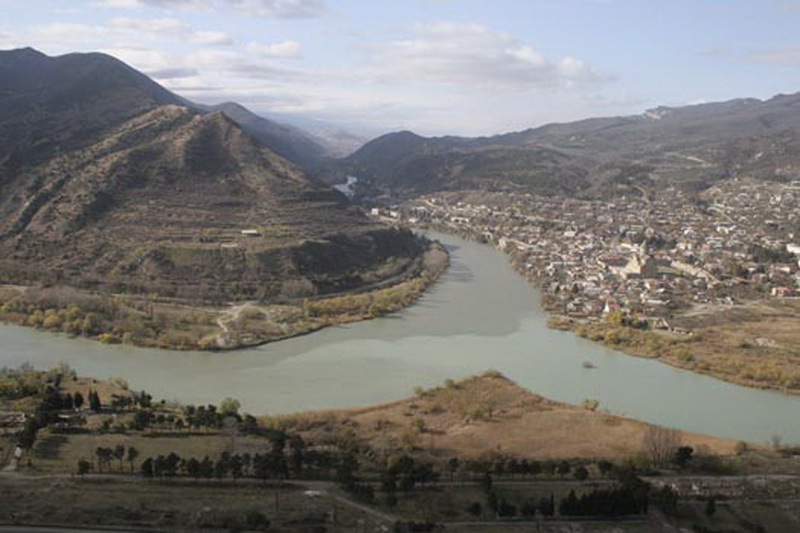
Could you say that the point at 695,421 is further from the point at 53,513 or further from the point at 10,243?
the point at 10,243

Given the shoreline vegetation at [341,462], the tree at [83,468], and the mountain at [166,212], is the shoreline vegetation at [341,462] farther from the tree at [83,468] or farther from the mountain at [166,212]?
the mountain at [166,212]

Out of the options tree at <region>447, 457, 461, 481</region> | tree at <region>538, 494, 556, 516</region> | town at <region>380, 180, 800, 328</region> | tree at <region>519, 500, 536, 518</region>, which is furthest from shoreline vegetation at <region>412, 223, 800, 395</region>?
tree at <region>519, 500, 536, 518</region>

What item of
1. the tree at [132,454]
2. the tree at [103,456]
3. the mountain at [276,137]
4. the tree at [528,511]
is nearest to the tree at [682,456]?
the tree at [528,511]

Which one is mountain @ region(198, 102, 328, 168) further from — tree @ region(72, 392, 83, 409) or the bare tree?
the bare tree

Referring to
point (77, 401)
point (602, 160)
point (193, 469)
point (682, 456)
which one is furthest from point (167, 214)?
point (602, 160)

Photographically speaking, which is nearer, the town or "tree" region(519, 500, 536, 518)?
"tree" region(519, 500, 536, 518)

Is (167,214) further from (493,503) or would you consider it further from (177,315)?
(493,503)

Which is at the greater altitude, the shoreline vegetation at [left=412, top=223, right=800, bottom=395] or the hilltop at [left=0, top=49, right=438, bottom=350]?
the hilltop at [left=0, top=49, right=438, bottom=350]
